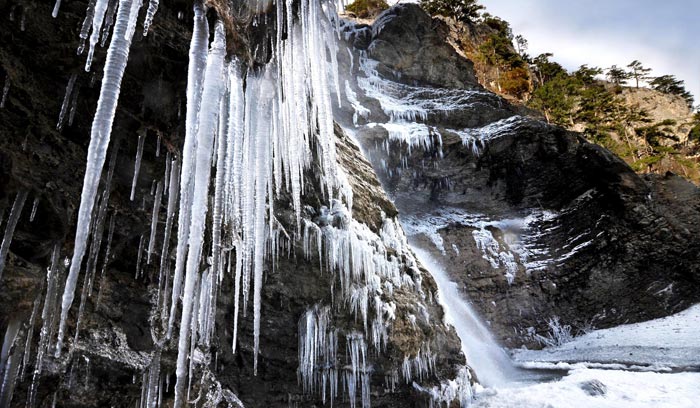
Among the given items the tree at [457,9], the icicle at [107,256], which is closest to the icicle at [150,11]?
the icicle at [107,256]

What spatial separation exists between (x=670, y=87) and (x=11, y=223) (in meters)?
44.5

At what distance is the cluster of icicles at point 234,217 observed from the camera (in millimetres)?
3086

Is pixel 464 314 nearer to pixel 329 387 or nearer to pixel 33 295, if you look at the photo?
pixel 329 387

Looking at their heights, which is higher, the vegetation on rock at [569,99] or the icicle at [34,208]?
the vegetation on rock at [569,99]

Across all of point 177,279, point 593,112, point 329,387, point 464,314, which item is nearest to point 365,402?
point 329,387

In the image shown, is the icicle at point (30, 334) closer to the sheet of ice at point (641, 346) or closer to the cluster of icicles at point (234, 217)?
the cluster of icicles at point (234, 217)

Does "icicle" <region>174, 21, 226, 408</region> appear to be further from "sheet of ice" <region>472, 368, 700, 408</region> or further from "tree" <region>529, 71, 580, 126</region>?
"tree" <region>529, 71, 580, 126</region>

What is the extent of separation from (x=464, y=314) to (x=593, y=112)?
16148mm

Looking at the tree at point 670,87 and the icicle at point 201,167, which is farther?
the tree at point 670,87

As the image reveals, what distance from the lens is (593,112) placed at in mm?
22859

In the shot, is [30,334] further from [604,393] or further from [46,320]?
[604,393]

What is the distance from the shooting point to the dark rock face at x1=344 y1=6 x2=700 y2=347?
45.1 ft

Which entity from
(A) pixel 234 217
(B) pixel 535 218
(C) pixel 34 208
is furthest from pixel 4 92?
(B) pixel 535 218

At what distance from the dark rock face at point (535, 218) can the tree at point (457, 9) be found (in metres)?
11.7
